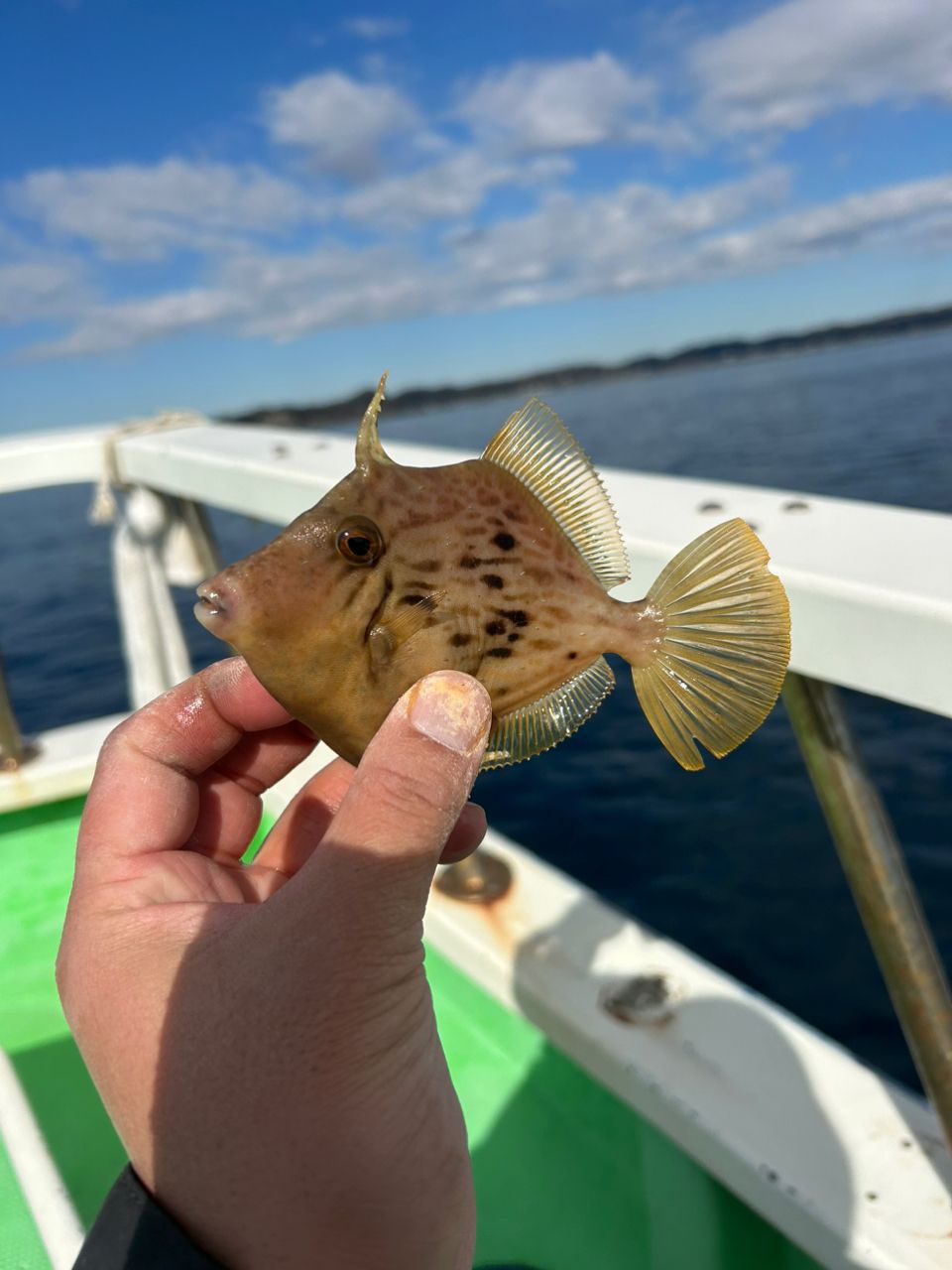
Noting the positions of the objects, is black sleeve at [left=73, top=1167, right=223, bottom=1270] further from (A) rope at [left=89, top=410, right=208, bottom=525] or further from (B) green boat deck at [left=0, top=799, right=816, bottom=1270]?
(A) rope at [left=89, top=410, right=208, bottom=525]

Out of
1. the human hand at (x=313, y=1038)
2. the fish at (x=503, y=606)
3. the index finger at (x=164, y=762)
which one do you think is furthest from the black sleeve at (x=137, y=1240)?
the fish at (x=503, y=606)

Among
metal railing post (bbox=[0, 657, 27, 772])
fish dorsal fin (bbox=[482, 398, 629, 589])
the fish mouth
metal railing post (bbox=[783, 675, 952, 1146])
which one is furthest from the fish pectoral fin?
metal railing post (bbox=[0, 657, 27, 772])

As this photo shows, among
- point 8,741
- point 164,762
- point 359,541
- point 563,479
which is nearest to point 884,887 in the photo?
point 563,479

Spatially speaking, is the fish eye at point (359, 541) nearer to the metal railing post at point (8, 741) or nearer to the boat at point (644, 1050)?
the boat at point (644, 1050)

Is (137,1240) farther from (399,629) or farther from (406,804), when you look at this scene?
(399,629)

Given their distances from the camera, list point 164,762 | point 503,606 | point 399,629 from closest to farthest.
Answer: point 399,629 < point 503,606 < point 164,762

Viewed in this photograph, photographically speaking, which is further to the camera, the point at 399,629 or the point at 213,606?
the point at 399,629

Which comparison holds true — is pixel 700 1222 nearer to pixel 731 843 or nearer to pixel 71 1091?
pixel 71 1091
